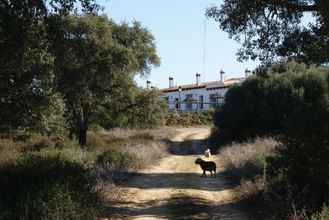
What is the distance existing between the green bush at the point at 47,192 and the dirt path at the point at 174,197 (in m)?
1.44

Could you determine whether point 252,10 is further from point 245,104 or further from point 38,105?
point 245,104

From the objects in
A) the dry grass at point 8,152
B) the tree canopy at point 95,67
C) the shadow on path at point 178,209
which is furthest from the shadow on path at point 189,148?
the shadow on path at point 178,209

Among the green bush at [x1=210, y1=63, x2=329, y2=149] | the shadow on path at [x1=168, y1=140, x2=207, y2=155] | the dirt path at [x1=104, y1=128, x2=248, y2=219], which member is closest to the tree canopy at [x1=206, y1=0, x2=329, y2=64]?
the dirt path at [x1=104, y1=128, x2=248, y2=219]

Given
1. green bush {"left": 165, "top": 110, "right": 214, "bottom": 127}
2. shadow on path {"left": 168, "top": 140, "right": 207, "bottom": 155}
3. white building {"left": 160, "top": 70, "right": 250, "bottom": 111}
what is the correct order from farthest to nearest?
white building {"left": 160, "top": 70, "right": 250, "bottom": 111} → green bush {"left": 165, "top": 110, "right": 214, "bottom": 127} → shadow on path {"left": 168, "top": 140, "right": 207, "bottom": 155}

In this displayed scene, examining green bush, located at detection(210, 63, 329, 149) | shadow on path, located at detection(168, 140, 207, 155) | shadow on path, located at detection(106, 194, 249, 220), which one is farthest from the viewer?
shadow on path, located at detection(168, 140, 207, 155)

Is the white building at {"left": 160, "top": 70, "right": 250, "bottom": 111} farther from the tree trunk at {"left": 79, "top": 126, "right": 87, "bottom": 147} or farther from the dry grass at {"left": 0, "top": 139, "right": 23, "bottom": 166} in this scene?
the dry grass at {"left": 0, "top": 139, "right": 23, "bottom": 166}

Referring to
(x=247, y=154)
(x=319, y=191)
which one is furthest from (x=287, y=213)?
(x=247, y=154)

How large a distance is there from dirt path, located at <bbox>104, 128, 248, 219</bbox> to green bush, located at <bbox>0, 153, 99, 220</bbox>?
1.44 m

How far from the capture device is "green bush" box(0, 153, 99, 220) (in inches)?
395

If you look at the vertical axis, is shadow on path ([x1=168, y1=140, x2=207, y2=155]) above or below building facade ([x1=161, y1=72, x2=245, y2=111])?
below

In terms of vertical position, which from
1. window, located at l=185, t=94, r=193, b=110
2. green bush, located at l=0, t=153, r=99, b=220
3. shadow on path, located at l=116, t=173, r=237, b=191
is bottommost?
shadow on path, located at l=116, t=173, r=237, b=191

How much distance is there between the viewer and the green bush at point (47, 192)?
32.9ft

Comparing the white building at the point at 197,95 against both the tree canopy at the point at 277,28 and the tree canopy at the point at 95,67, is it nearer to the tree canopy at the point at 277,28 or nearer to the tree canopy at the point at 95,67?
the tree canopy at the point at 95,67

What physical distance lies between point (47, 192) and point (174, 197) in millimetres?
6694
